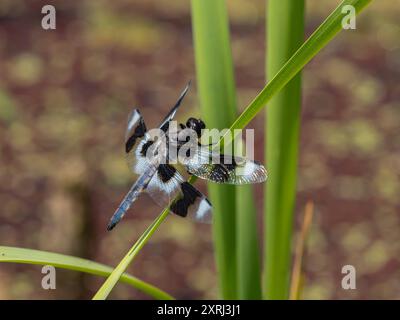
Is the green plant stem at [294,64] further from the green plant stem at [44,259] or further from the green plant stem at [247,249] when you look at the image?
the green plant stem at [247,249]

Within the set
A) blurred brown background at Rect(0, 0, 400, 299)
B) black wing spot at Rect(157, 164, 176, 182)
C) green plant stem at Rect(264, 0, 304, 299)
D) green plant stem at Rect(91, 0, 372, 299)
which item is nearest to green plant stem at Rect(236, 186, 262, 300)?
green plant stem at Rect(264, 0, 304, 299)

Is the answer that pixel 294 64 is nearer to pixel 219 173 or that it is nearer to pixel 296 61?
pixel 296 61

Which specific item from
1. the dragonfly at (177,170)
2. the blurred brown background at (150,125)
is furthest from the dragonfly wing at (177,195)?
the blurred brown background at (150,125)

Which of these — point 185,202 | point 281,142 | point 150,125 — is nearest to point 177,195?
point 185,202

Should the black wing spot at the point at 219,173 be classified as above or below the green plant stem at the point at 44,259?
above

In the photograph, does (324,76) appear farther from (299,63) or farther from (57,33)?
(299,63)
